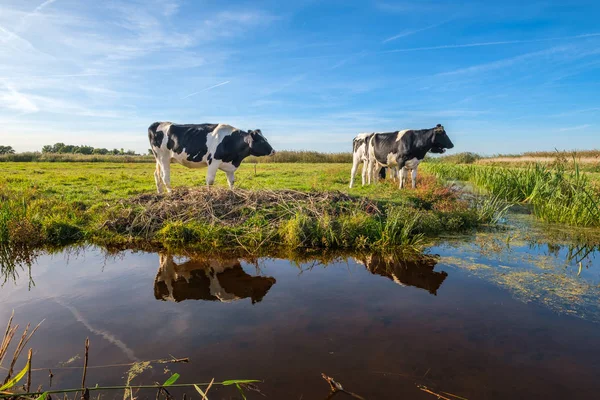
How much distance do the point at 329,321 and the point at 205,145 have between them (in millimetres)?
6955

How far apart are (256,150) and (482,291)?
6747 millimetres

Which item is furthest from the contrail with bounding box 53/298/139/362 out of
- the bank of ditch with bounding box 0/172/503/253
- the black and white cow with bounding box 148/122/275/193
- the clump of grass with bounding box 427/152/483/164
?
the clump of grass with bounding box 427/152/483/164

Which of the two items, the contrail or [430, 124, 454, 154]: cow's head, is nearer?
the contrail

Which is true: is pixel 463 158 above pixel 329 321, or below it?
above

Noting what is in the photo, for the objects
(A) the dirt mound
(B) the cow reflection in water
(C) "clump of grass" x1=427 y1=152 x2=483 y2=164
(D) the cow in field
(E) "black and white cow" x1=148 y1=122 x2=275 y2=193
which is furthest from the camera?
(C) "clump of grass" x1=427 y1=152 x2=483 y2=164

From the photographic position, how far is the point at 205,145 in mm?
9477

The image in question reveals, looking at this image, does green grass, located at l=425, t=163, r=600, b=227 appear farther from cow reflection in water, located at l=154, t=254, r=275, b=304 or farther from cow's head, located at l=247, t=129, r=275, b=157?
cow reflection in water, located at l=154, t=254, r=275, b=304

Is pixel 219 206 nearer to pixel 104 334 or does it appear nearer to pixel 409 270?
pixel 409 270

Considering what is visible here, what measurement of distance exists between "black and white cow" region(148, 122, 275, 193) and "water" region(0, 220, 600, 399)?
4.26 meters

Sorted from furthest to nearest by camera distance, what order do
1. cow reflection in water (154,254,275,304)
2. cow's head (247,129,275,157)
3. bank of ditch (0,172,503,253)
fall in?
cow's head (247,129,275,157)
bank of ditch (0,172,503,253)
cow reflection in water (154,254,275,304)

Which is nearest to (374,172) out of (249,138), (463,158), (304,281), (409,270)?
(249,138)

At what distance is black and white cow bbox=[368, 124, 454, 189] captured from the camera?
38.1 feet

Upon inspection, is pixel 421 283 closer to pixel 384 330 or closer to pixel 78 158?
pixel 384 330

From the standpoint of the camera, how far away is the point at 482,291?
444cm
